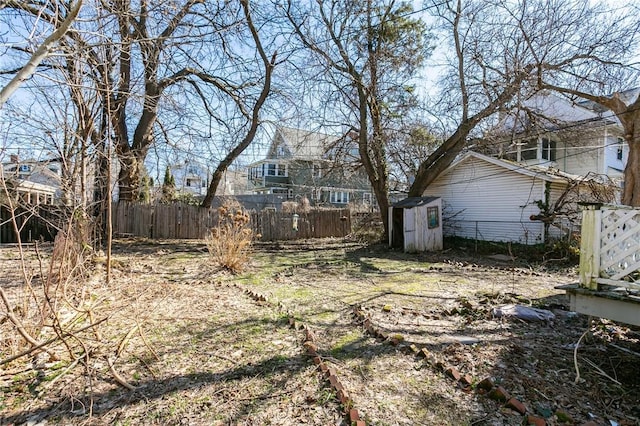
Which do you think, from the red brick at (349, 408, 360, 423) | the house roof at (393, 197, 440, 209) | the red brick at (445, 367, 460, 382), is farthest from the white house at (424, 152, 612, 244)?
the red brick at (349, 408, 360, 423)

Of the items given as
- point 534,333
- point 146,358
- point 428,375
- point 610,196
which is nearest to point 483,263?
point 610,196

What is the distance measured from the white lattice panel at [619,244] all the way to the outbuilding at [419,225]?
27.3ft

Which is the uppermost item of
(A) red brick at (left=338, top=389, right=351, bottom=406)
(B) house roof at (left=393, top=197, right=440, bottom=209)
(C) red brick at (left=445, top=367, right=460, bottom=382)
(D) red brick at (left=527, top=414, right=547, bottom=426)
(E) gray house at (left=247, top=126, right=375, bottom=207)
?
(E) gray house at (left=247, top=126, right=375, bottom=207)

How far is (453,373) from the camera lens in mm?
2943

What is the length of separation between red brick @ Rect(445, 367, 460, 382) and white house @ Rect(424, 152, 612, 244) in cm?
960

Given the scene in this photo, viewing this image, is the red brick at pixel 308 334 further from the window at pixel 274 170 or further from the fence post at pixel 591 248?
the window at pixel 274 170

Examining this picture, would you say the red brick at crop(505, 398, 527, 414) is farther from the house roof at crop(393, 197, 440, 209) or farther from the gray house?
the gray house

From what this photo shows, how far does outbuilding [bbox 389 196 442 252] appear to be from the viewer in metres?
11.8

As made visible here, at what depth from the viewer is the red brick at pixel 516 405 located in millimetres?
2444

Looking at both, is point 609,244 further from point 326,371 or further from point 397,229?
Answer: point 397,229

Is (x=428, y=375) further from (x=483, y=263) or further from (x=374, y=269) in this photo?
(x=483, y=263)

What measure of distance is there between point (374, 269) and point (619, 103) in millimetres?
7649

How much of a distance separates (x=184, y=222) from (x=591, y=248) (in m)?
12.7

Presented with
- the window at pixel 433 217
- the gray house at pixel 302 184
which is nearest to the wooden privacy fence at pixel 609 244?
the window at pixel 433 217
